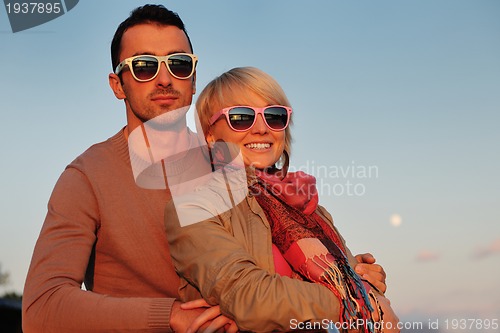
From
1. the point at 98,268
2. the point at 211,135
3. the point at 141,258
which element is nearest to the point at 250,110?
the point at 211,135

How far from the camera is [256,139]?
11.8ft

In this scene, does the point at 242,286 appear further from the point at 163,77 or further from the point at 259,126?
the point at 163,77

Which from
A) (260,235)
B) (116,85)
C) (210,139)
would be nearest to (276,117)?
(210,139)

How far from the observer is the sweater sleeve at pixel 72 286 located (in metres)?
3.29

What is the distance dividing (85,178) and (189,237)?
1392mm

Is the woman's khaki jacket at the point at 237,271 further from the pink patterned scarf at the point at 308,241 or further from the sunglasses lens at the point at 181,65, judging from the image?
the sunglasses lens at the point at 181,65

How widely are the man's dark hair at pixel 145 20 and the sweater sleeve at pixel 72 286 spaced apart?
3.96 ft

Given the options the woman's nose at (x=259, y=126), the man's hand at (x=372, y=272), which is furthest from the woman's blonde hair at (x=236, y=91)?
the man's hand at (x=372, y=272)

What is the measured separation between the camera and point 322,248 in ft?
11.0

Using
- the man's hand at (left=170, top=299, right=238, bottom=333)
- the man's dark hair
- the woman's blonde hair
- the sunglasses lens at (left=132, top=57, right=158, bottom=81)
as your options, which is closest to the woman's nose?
the woman's blonde hair

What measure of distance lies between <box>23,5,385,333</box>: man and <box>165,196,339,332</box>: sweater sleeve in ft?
0.57

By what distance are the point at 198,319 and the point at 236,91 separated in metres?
1.41

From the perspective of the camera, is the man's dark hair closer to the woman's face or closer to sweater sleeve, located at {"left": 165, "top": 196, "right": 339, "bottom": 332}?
the woman's face

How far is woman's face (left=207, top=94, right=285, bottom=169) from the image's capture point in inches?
141
